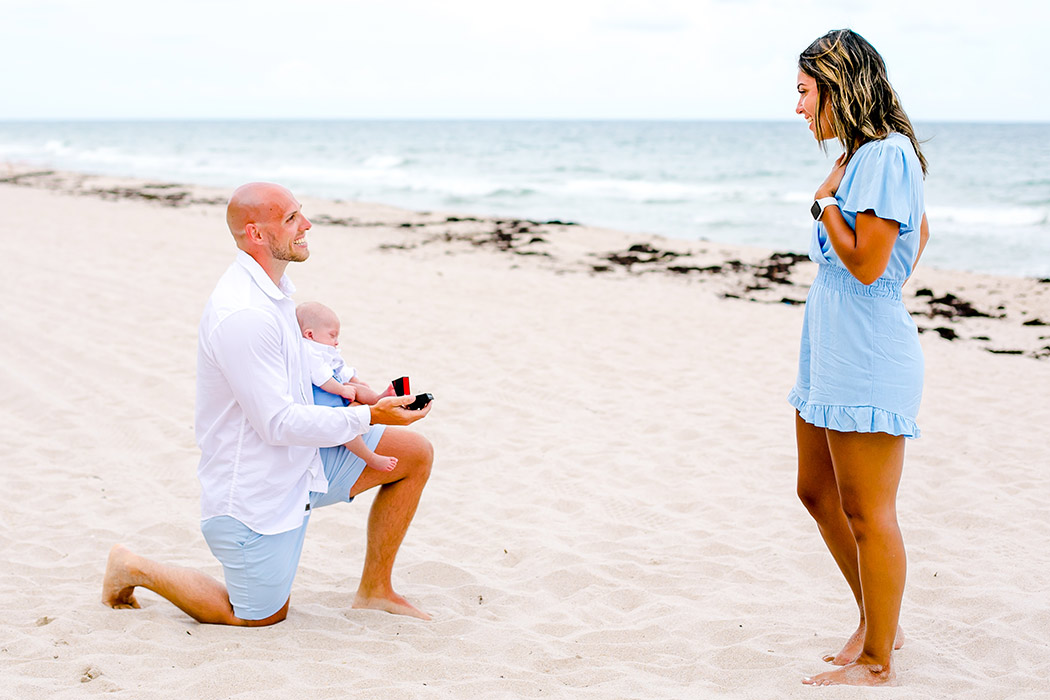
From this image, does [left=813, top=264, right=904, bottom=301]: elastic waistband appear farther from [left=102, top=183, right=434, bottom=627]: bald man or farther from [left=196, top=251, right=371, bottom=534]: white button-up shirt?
[left=196, top=251, right=371, bottom=534]: white button-up shirt

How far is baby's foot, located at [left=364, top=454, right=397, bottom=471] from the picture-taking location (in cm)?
325

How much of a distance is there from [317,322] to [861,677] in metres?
2.23

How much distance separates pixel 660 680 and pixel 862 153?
1772 mm

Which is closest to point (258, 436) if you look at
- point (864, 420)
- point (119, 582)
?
point (119, 582)

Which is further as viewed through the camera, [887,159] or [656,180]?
[656,180]

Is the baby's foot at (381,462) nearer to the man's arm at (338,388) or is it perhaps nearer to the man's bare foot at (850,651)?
the man's arm at (338,388)

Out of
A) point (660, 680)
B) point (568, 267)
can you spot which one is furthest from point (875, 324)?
point (568, 267)

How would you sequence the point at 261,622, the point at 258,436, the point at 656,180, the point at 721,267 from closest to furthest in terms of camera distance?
the point at 258,436
the point at 261,622
the point at 721,267
the point at 656,180

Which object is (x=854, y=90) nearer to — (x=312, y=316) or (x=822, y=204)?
(x=822, y=204)

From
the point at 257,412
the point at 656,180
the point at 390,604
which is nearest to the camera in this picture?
the point at 257,412

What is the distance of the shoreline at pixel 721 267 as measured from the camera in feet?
29.5

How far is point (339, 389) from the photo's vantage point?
3312 millimetres

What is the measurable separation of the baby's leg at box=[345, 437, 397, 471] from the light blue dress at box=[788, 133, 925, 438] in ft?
4.95

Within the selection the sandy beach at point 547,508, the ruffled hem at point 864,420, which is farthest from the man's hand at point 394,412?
the ruffled hem at point 864,420
